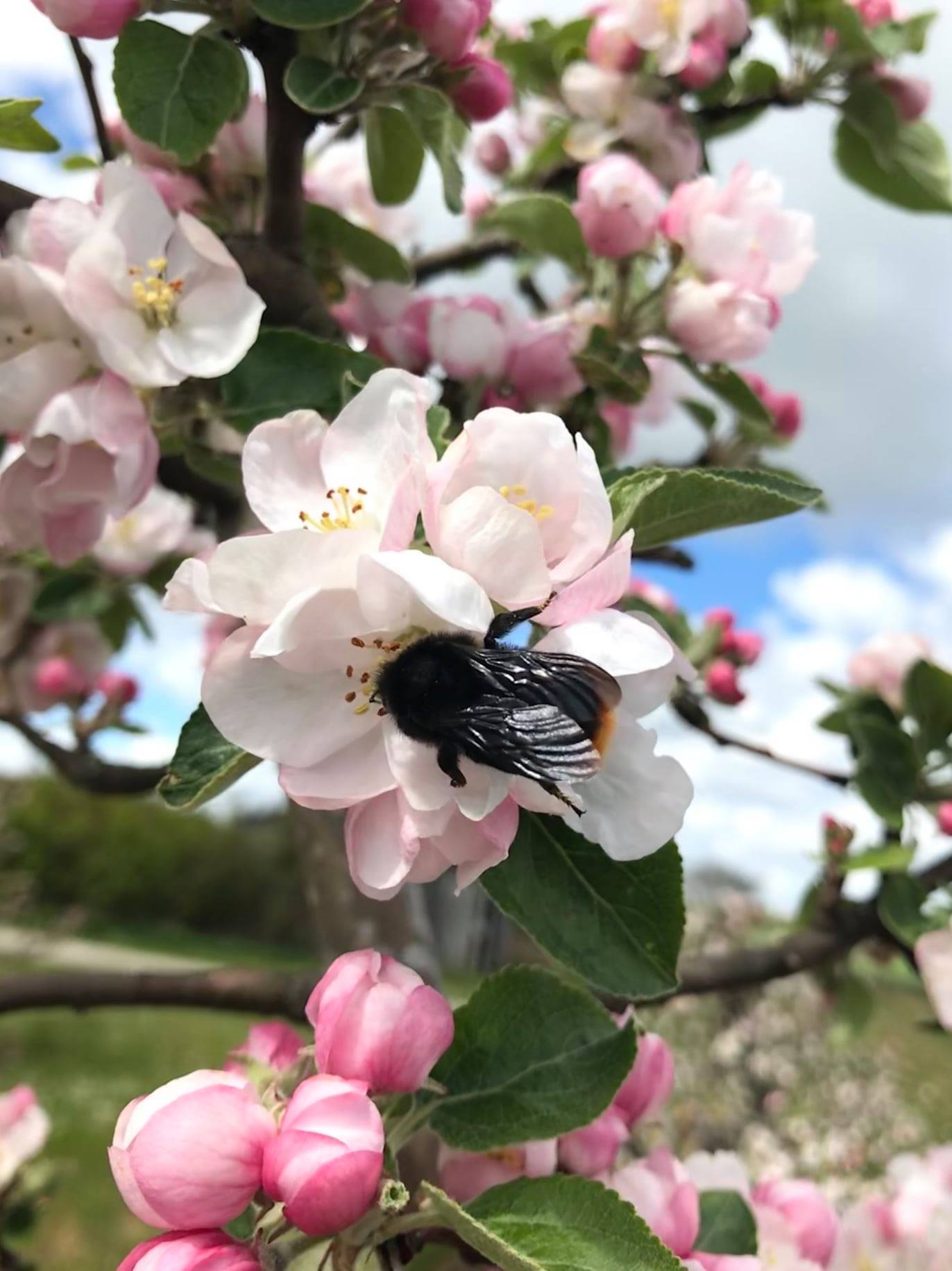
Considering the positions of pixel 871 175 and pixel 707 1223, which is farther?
pixel 871 175

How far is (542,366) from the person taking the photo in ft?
3.36

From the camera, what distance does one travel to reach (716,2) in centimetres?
124

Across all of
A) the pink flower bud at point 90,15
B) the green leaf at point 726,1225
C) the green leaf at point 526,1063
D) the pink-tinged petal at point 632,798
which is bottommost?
the green leaf at point 726,1225

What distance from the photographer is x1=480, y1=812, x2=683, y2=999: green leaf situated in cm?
57

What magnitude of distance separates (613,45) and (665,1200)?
123cm

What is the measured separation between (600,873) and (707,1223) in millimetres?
382

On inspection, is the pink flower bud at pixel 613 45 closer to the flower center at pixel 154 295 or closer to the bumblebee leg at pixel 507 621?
the flower center at pixel 154 295

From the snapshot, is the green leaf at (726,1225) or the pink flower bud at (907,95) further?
the pink flower bud at (907,95)

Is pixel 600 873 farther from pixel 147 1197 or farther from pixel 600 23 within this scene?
pixel 600 23

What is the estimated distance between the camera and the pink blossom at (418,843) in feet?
1.66

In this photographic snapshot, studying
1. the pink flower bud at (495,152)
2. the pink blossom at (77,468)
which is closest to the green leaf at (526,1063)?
the pink blossom at (77,468)

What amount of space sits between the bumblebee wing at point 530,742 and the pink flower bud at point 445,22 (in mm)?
592

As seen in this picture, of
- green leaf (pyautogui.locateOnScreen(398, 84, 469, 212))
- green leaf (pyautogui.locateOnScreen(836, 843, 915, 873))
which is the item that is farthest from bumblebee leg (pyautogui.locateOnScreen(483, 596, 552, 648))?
green leaf (pyautogui.locateOnScreen(836, 843, 915, 873))

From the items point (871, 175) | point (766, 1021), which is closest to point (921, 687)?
point (871, 175)
